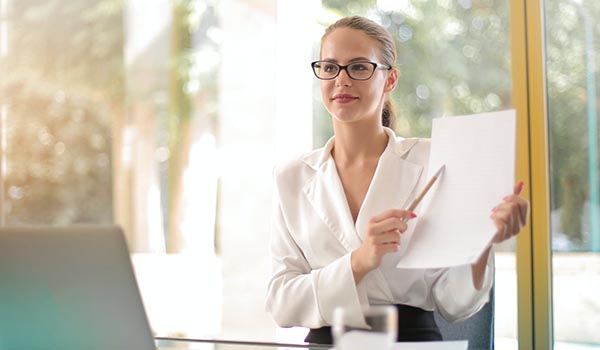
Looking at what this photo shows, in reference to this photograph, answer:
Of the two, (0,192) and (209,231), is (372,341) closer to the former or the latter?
(209,231)

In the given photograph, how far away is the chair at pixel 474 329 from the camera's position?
189 centimetres

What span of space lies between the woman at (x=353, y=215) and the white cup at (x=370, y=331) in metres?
0.64

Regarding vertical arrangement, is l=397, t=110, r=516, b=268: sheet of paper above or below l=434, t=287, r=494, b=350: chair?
above

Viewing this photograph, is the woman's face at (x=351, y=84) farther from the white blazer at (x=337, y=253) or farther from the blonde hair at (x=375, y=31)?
the white blazer at (x=337, y=253)

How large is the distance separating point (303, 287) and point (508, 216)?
1.85 ft

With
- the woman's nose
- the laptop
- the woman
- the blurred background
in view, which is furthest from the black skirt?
the blurred background

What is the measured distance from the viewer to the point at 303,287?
6.17ft

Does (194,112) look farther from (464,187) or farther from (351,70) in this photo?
(464,187)

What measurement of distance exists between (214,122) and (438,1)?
4.16 ft

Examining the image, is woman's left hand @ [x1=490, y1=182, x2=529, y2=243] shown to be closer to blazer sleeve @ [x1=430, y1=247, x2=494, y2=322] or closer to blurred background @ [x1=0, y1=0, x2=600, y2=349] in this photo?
blazer sleeve @ [x1=430, y1=247, x2=494, y2=322]

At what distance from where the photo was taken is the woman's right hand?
1615 millimetres

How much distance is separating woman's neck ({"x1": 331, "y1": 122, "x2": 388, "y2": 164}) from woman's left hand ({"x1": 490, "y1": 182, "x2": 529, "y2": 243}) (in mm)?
553

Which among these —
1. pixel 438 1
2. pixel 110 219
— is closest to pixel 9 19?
pixel 110 219

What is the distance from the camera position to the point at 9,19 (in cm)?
A: 437
